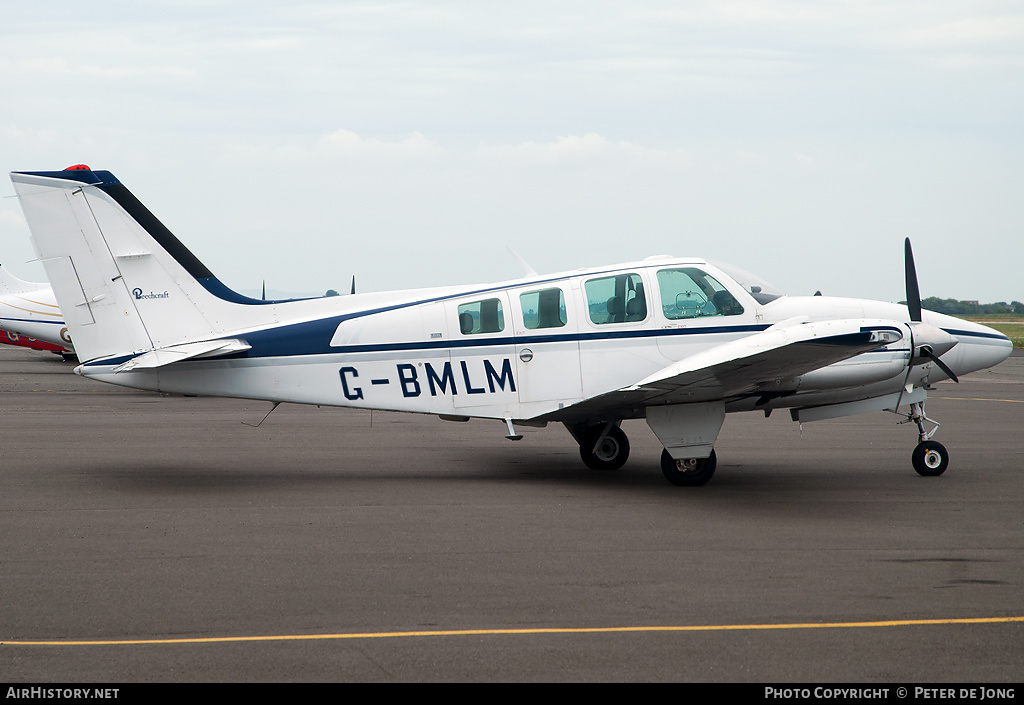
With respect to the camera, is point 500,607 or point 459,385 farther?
point 459,385

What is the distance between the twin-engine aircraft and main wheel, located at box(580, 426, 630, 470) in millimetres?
1106

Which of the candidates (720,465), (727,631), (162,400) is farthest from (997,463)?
(162,400)

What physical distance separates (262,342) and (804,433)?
10079 millimetres

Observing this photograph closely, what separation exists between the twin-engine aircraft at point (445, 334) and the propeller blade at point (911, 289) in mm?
23

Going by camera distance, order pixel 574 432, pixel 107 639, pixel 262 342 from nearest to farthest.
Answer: pixel 107 639, pixel 262 342, pixel 574 432

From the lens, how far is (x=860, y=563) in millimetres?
7301

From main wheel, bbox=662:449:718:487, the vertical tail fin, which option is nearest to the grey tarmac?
main wheel, bbox=662:449:718:487

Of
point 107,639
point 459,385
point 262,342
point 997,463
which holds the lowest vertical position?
point 997,463

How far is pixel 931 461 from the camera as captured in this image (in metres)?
11.5

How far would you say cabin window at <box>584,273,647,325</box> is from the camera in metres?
10.9

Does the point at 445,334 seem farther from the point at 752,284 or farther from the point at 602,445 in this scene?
the point at 752,284

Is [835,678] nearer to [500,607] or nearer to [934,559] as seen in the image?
[500,607]

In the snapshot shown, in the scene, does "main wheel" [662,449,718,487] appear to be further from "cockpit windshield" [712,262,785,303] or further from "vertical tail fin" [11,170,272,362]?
"vertical tail fin" [11,170,272,362]

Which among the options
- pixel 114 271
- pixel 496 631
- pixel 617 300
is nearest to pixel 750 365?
pixel 617 300
